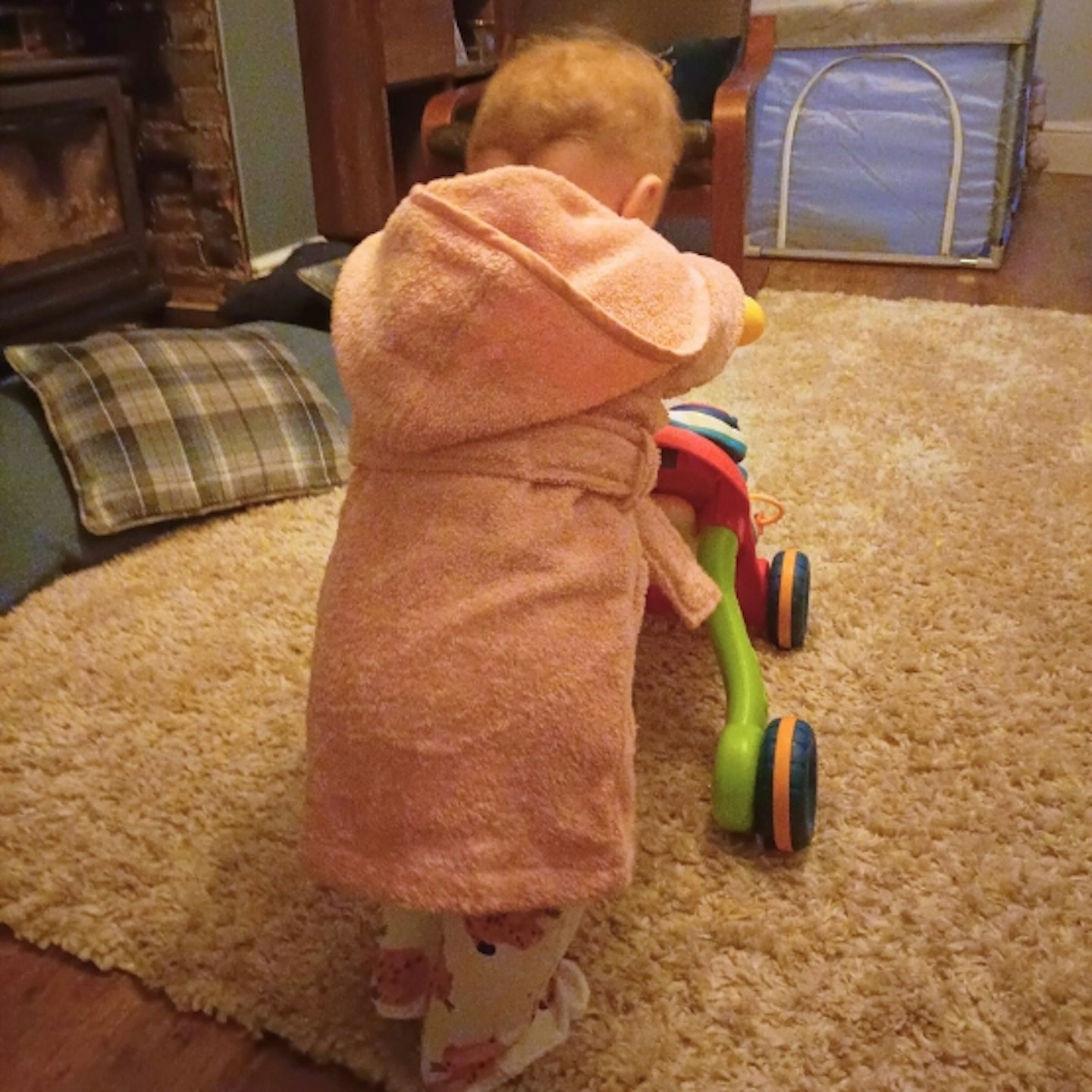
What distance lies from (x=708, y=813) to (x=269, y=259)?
5.77 feet

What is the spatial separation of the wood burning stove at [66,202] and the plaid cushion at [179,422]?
0.47m

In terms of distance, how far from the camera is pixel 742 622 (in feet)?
3.49

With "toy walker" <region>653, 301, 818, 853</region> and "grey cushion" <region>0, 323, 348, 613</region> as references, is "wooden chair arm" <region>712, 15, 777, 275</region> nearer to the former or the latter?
"toy walker" <region>653, 301, 818, 853</region>

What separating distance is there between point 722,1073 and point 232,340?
124 cm

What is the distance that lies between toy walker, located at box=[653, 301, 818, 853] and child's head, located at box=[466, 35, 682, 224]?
6.6 inches

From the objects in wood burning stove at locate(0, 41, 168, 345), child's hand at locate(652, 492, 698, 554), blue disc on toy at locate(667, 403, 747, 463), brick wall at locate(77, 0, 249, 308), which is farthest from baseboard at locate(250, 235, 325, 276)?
child's hand at locate(652, 492, 698, 554)

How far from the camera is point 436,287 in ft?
2.06

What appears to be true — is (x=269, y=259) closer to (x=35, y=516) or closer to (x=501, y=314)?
(x=35, y=516)

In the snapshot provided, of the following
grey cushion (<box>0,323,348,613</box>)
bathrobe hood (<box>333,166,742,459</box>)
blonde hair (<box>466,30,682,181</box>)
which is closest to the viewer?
bathrobe hood (<box>333,166,742,459</box>)

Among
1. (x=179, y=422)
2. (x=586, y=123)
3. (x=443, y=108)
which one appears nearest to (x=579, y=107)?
(x=586, y=123)

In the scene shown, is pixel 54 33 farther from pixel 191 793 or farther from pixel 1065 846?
pixel 1065 846

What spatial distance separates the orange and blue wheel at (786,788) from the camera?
2.86 feet

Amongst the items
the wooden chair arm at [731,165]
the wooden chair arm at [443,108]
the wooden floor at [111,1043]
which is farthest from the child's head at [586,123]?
the wooden chair arm at [443,108]

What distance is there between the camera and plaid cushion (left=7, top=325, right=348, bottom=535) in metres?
1.39
